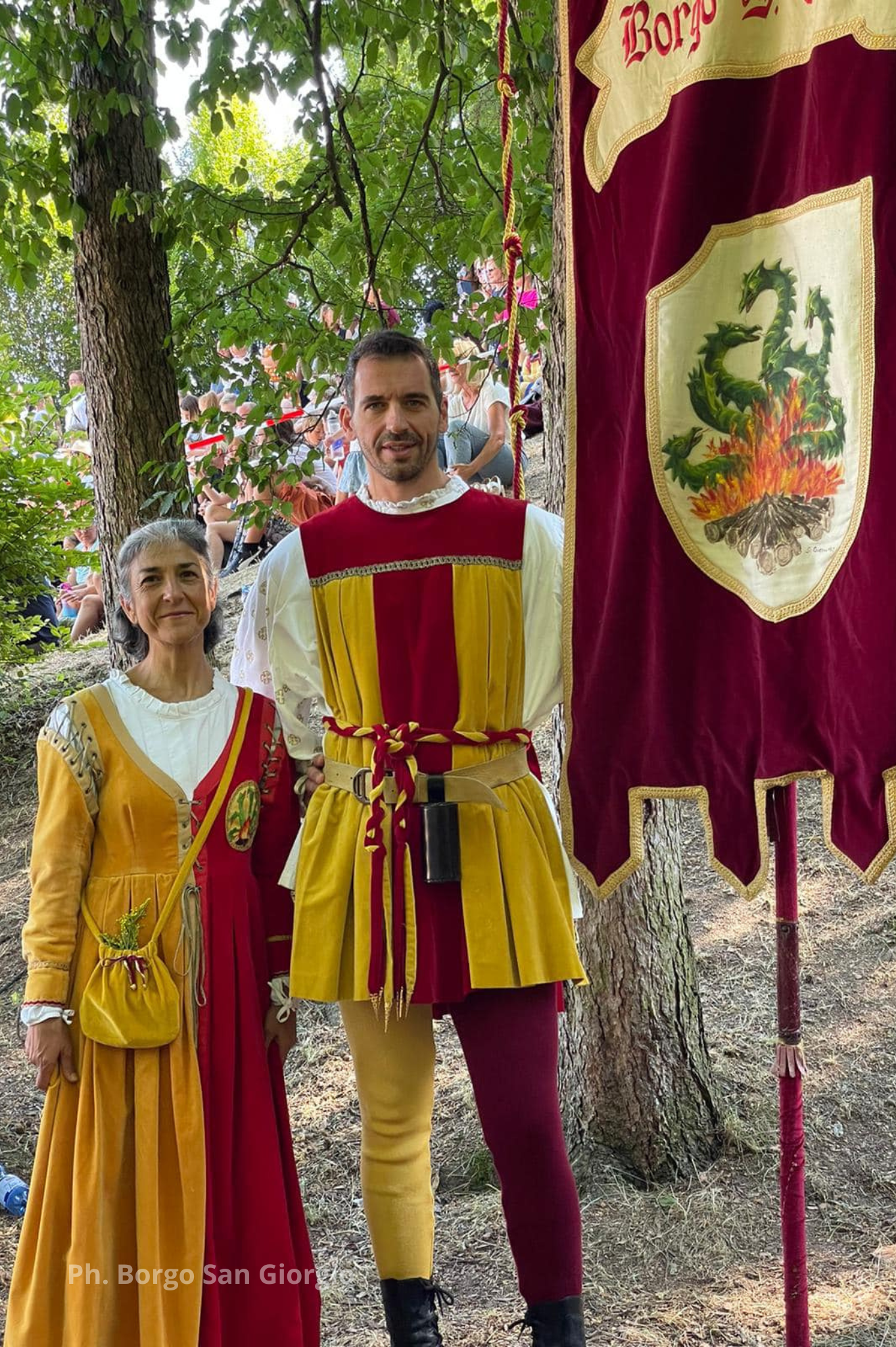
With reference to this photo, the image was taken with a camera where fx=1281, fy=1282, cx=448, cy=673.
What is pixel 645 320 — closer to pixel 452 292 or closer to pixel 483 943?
pixel 483 943

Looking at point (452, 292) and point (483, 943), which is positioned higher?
point (452, 292)

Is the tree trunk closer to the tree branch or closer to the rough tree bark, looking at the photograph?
the tree branch

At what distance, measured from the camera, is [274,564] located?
7.02ft

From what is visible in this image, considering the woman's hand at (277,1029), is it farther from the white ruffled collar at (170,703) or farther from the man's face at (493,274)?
the man's face at (493,274)

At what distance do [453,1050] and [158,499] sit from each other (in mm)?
1765

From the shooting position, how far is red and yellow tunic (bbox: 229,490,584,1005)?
1.98 meters

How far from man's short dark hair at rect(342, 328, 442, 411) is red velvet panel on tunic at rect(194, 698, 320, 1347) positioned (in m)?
0.65

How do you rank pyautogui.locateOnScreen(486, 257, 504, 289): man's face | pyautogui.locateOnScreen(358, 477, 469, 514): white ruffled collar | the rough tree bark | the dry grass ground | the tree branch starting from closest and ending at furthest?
pyautogui.locateOnScreen(358, 477, 469, 514): white ruffled collar
the dry grass ground
the rough tree bark
the tree branch
pyautogui.locateOnScreen(486, 257, 504, 289): man's face

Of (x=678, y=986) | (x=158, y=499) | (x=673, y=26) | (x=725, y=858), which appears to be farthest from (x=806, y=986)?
(x=673, y=26)

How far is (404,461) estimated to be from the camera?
205cm

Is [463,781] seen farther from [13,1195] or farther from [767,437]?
[13,1195]

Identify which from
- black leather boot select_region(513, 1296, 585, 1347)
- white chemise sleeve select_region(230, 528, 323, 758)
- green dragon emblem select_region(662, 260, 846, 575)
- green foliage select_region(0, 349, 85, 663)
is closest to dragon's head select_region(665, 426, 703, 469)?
green dragon emblem select_region(662, 260, 846, 575)

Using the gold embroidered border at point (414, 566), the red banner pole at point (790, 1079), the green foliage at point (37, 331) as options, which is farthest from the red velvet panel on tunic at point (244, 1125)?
the green foliage at point (37, 331)

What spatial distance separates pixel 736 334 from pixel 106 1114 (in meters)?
1.57
